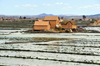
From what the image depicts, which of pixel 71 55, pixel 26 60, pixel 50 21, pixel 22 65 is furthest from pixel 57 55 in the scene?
pixel 50 21

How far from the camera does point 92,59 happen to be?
18.4 meters

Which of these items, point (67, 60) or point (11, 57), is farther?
point (11, 57)

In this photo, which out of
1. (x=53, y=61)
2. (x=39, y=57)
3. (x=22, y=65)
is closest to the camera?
(x=22, y=65)

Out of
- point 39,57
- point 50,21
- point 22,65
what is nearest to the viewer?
point 22,65

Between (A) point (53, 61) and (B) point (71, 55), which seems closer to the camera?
(A) point (53, 61)

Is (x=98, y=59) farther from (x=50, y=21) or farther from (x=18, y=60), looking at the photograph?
(x=50, y=21)

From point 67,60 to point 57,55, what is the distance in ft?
7.58

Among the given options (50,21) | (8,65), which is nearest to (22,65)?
(8,65)

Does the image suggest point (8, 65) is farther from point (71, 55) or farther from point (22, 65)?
point (71, 55)

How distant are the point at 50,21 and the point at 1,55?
148ft

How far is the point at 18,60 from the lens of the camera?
59.7 feet

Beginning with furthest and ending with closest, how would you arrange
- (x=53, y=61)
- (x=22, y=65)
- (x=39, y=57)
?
(x=39, y=57), (x=53, y=61), (x=22, y=65)

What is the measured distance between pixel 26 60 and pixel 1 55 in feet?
11.4

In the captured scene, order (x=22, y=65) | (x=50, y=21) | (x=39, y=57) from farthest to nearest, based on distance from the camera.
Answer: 1. (x=50, y=21)
2. (x=39, y=57)
3. (x=22, y=65)
